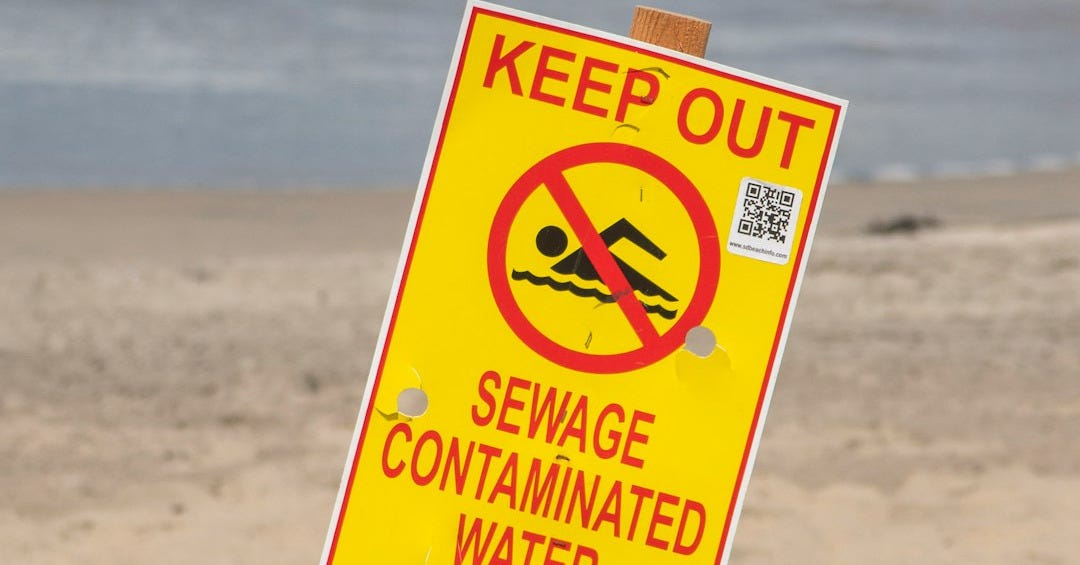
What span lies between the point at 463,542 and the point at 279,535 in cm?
216

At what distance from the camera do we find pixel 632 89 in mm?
1995

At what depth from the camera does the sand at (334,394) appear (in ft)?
13.6

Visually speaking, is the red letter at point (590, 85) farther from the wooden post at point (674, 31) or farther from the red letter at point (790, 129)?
the red letter at point (790, 129)

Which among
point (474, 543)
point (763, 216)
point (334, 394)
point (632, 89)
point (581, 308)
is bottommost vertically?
point (474, 543)

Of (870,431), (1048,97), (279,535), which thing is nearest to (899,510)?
(870,431)

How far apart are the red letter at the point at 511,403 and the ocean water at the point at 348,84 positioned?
747cm

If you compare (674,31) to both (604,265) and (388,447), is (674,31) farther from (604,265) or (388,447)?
(388,447)

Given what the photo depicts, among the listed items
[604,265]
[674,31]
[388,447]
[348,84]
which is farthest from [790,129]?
[348,84]

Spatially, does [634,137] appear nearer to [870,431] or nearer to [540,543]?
[540,543]

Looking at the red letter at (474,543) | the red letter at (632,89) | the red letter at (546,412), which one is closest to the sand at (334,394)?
the red letter at (474,543)

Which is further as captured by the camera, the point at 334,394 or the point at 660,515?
the point at 334,394

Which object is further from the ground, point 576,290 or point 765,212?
point 765,212

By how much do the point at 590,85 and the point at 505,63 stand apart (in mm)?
135

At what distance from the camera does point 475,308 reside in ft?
6.72
